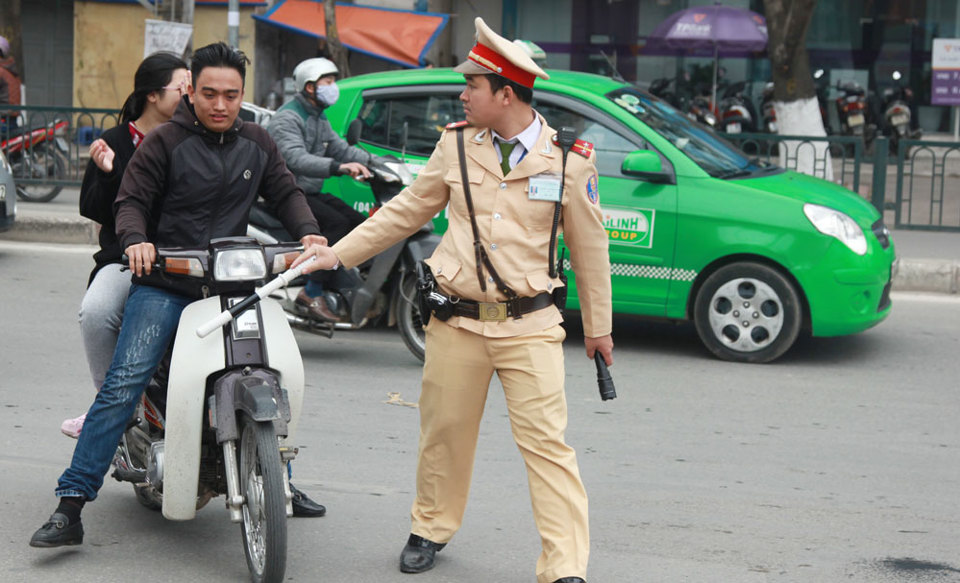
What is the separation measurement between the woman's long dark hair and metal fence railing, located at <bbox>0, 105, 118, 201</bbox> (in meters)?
8.62

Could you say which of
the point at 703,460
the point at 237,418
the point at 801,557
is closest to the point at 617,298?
the point at 703,460

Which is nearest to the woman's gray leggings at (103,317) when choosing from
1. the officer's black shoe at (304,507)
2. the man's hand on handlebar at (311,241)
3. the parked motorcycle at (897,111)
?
the man's hand on handlebar at (311,241)

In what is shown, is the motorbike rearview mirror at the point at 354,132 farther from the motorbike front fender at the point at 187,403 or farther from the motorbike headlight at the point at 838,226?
the motorbike front fender at the point at 187,403

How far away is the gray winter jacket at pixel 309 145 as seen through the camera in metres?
7.63

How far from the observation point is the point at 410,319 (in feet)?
24.6

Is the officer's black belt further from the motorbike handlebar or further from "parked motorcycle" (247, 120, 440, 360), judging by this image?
"parked motorcycle" (247, 120, 440, 360)

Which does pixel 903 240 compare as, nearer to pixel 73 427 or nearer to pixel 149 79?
pixel 149 79

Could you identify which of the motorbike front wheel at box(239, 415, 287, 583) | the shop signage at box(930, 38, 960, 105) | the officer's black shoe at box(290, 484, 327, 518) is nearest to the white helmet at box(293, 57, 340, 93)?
the officer's black shoe at box(290, 484, 327, 518)

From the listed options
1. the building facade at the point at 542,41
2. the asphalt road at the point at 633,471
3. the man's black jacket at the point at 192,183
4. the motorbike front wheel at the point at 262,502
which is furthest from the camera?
the building facade at the point at 542,41

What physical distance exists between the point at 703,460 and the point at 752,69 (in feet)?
52.5

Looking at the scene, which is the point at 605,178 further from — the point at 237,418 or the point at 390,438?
the point at 237,418

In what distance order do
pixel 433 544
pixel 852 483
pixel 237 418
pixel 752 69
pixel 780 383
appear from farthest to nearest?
pixel 752 69, pixel 780 383, pixel 852 483, pixel 433 544, pixel 237 418

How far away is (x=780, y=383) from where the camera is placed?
24.0 ft

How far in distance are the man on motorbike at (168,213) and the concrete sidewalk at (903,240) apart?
22.1ft
